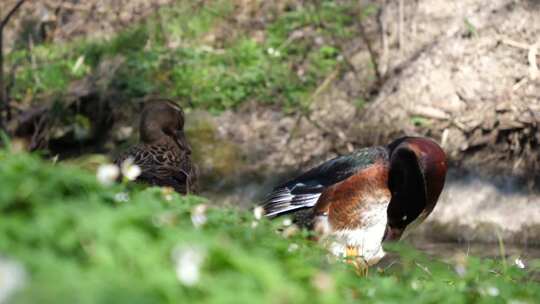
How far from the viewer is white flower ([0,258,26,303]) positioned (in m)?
2.27

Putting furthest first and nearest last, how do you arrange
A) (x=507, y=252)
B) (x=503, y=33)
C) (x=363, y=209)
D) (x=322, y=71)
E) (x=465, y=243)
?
(x=322, y=71) < (x=503, y=33) < (x=465, y=243) < (x=507, y=252) < (x=363, y=209)

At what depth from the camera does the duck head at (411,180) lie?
703cm

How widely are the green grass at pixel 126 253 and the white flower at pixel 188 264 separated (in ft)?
0.06

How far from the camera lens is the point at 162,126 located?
320 inches

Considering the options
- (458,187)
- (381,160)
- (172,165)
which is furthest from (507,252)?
(172,165)

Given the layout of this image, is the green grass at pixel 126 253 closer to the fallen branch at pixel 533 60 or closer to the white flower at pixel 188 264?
the white flower at pixel 188 264

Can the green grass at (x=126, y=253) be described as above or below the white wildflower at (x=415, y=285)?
above

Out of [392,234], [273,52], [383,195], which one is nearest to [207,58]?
[273,52]

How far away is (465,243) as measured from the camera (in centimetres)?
941

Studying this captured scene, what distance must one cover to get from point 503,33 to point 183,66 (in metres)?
4.21

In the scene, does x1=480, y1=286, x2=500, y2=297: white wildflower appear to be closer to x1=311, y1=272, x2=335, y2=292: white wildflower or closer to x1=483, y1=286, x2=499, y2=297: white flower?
x1=483, y1=286, x2=499, y2=297: white flower

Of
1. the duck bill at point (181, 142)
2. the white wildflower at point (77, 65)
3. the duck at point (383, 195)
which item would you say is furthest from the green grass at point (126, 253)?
the white wildflower at point (77, 65)

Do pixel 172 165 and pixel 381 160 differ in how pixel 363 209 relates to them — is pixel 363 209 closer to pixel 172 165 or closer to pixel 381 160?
pixel 381 160

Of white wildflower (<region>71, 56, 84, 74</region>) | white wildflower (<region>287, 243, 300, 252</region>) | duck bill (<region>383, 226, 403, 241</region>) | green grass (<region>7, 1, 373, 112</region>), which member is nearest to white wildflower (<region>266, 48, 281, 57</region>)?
green grass (<region>7, 1, 373, 112</region>)
